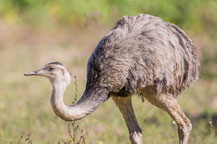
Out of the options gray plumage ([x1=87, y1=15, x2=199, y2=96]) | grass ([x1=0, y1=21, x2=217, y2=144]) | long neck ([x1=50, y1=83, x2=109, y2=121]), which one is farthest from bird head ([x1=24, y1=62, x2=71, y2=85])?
grass ([x1=0, y1=21, x2=217, y2=144])

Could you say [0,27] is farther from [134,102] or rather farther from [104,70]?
[104,70]

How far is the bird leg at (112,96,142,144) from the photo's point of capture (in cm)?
446

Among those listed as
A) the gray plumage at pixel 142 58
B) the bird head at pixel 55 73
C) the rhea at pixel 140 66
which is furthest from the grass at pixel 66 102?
the bird head at pixel 55 73

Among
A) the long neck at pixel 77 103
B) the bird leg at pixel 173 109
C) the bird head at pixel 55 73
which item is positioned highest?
the bird head at pixel 55 73

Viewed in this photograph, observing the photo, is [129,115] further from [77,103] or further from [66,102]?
[66,102]

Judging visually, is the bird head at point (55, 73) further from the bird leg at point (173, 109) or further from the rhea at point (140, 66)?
the bird leg at point (173, 109)

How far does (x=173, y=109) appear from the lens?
4.49 metres

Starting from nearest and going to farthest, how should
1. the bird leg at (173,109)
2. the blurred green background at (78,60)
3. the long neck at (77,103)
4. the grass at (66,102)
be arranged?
1. the long neck at (77,103)
2. the bird leg at (173,109)
3. the grass at (66,102)
4. the blurred green background at (78,60)

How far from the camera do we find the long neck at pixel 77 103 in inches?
144

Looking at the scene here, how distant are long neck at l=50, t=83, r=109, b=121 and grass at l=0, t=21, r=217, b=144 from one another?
657 mm

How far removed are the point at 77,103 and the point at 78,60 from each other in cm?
565

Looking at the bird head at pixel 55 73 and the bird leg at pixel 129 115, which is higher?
the bird head at pixel 55 73

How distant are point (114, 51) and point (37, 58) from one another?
239 inches

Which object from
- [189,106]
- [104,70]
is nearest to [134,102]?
[189,106]
